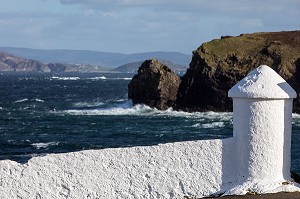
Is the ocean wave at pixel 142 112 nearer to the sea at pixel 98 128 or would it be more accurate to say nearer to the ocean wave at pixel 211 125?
the sea at pixel 98 128

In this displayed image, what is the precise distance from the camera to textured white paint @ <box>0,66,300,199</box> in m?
9.21

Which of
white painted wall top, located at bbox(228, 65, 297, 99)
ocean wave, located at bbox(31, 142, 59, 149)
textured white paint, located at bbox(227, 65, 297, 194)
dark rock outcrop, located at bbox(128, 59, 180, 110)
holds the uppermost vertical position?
white painted wall top, located at bbox(228, 65, 297, 99)

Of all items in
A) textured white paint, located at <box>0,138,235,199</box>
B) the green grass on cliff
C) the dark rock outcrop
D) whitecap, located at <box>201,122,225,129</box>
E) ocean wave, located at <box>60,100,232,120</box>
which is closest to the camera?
textured white paint, located at <box>0,138,235,199</box>

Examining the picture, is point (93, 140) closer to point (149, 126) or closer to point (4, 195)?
point (149, 126)

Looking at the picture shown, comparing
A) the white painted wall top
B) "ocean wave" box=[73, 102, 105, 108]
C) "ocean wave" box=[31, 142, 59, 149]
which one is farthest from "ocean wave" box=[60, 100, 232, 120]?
the white painted wall top

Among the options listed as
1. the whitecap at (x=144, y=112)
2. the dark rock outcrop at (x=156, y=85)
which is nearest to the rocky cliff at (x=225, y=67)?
the dark rock outcrop at (x=156, y=85)

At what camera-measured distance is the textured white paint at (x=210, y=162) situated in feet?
30.2

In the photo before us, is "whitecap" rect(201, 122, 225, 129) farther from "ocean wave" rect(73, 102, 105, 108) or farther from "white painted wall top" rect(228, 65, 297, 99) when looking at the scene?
"white painted wall top" rect(228, 65, 297, 99)

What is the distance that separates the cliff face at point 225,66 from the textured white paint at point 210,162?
146 ft

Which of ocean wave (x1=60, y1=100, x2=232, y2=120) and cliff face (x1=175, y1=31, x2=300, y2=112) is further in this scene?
cliff face (x1=175, y1=31, x2=300, y2=112)

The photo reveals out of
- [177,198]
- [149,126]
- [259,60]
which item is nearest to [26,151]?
[149,126]

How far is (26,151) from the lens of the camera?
3198 cm

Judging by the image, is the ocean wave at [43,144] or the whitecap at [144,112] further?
the whitecap at [144,112]

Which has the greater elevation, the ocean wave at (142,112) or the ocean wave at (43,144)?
the ocean wave at (43,144)
